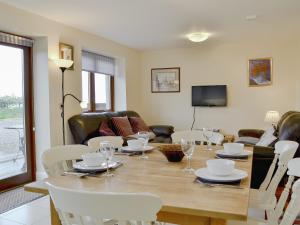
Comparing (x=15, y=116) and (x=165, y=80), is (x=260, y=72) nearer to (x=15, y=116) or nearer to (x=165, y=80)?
(x=165, y=80)

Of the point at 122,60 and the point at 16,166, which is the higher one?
the point at 122,60

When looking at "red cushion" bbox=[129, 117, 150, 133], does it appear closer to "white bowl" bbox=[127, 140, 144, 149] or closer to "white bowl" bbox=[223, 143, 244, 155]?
"white bowl" bbox=[127, 140, 144, 149]

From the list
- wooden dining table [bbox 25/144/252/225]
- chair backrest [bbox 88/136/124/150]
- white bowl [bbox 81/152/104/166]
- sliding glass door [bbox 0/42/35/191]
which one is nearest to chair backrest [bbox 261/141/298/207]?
wooden dining table [bbox 25/144/252/225]

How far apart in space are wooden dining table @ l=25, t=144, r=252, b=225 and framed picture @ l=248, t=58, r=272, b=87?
4361 mm

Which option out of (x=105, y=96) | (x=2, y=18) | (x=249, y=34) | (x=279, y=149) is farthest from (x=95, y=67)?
(x=279, y=149)

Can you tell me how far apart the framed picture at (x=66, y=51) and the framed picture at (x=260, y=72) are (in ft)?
11.8

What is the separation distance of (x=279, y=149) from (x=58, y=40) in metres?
3.41

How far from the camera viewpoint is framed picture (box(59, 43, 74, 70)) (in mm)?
4209

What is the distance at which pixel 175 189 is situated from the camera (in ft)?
4.35

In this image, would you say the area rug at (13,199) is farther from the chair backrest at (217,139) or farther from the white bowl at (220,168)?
the white bowl at (220,168)

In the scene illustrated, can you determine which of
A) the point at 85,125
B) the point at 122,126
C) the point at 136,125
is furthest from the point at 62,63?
the point at 136,125

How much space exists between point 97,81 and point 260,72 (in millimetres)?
3340

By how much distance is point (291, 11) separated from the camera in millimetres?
3875

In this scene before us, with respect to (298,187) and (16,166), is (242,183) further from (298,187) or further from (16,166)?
(16,166)
